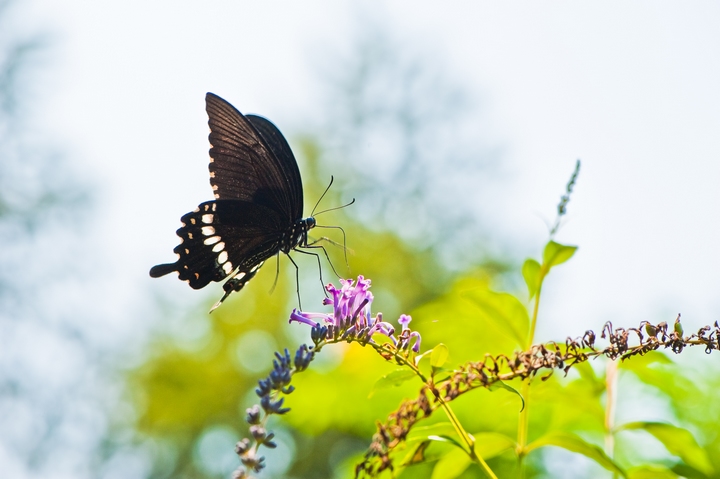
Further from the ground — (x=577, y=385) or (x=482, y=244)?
(x=482, y=244)

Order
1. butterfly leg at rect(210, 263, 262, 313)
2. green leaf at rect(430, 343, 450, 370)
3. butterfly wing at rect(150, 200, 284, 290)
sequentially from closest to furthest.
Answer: green leaf at rect(430, 343, 450, 370) < butterfly leg at rect(210, 263, 262, 313) < butterfly wing at rect(150, 200, 284, 290)

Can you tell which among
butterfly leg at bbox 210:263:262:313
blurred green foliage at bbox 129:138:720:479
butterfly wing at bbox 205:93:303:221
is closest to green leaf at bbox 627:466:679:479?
blurred green foliage at bbox 129:138:720:479

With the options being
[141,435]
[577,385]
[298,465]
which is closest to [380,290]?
[298,465]

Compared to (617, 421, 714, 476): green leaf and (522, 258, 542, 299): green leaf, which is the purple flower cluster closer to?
(522, 258, 542, 299): green leaf

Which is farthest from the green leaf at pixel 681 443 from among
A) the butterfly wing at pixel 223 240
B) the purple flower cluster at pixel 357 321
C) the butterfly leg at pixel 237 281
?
the butterfly wing at pixel 223 240

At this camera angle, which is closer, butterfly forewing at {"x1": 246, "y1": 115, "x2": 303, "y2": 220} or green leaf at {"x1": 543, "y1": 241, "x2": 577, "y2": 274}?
green leaf at {"x1": 543, "y1": 241, "x2": 577, "y2": 274}

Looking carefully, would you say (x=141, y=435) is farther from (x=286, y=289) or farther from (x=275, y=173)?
(x=275, y=173)

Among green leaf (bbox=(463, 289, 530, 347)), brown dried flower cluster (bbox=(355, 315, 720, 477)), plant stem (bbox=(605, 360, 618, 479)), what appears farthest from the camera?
plant stem (bbox=(605, 360, 618, 479))
